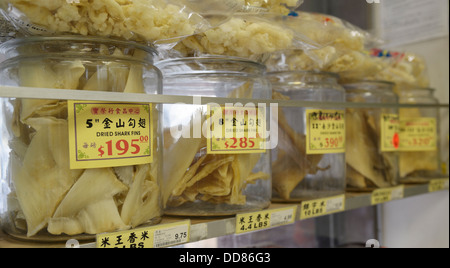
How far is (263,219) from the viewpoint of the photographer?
2.69 ft

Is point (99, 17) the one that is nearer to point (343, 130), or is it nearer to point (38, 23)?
point (38, 23)

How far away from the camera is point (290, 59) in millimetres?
995

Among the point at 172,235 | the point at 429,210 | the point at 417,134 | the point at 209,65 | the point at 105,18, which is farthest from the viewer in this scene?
the point at 429,210

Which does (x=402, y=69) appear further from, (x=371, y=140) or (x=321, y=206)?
(x=321, y=206)

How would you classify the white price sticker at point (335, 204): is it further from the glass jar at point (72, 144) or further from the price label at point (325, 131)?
the glass jar at point (72, 144)

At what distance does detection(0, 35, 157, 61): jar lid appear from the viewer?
62 centimetres

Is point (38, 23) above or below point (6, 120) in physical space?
above

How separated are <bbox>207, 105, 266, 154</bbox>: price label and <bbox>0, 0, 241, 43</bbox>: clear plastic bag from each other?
0.17 metres

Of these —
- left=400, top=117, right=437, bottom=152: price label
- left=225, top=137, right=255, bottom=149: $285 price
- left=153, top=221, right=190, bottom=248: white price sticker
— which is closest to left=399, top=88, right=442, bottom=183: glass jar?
left=400, top=117, right=437, bottom=152: price label

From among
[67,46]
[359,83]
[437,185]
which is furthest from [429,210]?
[67,46]

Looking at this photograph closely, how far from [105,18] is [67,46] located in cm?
8

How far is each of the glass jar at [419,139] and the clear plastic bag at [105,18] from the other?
0.85 m
